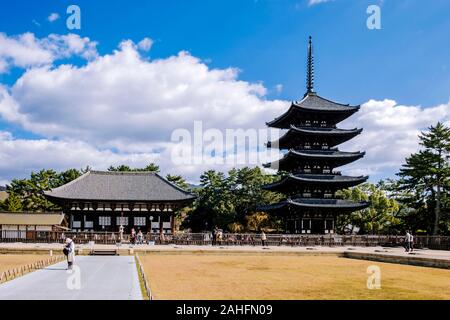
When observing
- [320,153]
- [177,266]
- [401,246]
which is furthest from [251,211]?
[177,266]

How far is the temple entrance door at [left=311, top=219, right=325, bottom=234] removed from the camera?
45.7 metres

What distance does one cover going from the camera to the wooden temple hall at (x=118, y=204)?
156 ft

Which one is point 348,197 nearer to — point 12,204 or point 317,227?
point 317,227

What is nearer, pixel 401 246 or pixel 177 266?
pixel 177 266

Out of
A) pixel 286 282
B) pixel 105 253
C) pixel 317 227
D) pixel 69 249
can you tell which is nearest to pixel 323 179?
pixel 317 227

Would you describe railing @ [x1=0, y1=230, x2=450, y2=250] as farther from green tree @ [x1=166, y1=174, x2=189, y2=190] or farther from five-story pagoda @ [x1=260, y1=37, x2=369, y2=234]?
green tree @ [x1=166, y1=174, x2=189, y2=190]

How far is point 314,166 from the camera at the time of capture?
4775 centimetres

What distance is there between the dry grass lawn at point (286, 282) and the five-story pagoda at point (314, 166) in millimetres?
21292

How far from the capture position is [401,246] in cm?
4103

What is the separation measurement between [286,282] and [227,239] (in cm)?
2255

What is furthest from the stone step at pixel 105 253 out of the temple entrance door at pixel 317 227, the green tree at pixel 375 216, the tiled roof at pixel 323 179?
the green tree at pixel 375 216
